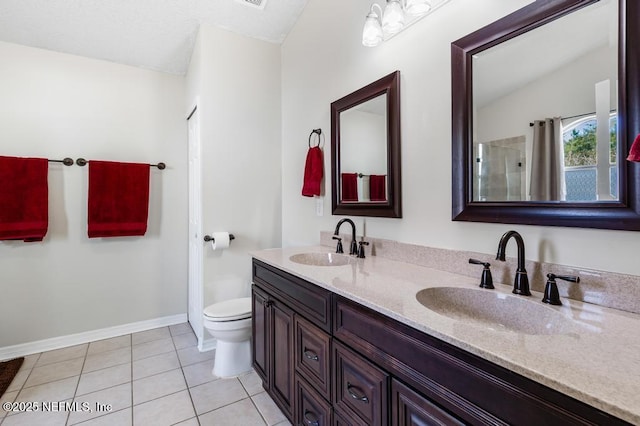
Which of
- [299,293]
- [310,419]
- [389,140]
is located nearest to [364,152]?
[389,140]

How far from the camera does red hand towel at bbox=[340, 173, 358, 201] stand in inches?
76.2

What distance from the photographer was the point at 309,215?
2408 mm

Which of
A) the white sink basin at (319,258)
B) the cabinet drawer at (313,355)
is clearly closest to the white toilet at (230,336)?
the white sink basin at (319,258)

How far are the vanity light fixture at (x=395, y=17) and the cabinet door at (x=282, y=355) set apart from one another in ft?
4.85

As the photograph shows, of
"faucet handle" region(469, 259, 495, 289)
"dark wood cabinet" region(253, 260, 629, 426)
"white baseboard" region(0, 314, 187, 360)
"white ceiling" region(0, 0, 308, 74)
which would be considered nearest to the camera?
"dark wood cabinet" region(253, 260, 629, 426)

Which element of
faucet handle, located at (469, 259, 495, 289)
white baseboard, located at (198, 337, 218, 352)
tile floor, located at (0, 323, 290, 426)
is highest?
faucet handle, located at (469, 259, 495, 289)

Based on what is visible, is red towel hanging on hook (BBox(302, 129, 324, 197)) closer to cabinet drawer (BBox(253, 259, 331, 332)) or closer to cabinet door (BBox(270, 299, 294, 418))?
cabinet drawer (BBox(253, 259, 331, 332))

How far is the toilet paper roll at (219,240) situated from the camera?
2.36 m

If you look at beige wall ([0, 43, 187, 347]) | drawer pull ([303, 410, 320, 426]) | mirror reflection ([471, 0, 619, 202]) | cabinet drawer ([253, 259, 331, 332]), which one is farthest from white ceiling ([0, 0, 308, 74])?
drawer pull ([303, 410, 320, 426])

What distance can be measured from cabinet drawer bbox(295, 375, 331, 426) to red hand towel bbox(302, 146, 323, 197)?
4.03 ft

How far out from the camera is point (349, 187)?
1.99 m

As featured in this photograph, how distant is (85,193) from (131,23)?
1.46 metres

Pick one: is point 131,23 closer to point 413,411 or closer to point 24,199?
point 24,199

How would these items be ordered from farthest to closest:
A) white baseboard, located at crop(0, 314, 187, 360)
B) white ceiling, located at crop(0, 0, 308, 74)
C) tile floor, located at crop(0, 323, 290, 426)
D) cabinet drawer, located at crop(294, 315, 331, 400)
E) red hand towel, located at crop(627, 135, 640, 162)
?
white baseboard, located at crop(0, 314, 187, 360) → white ceiling, located at crop(0, 0, 308, 74) → tile floor, located at crop(0, 323, 290, 426) → cabinet drawer, located at crop(294, 315, 331, 400) → red hand towel, located at crop(627, 135, 640, 162)
